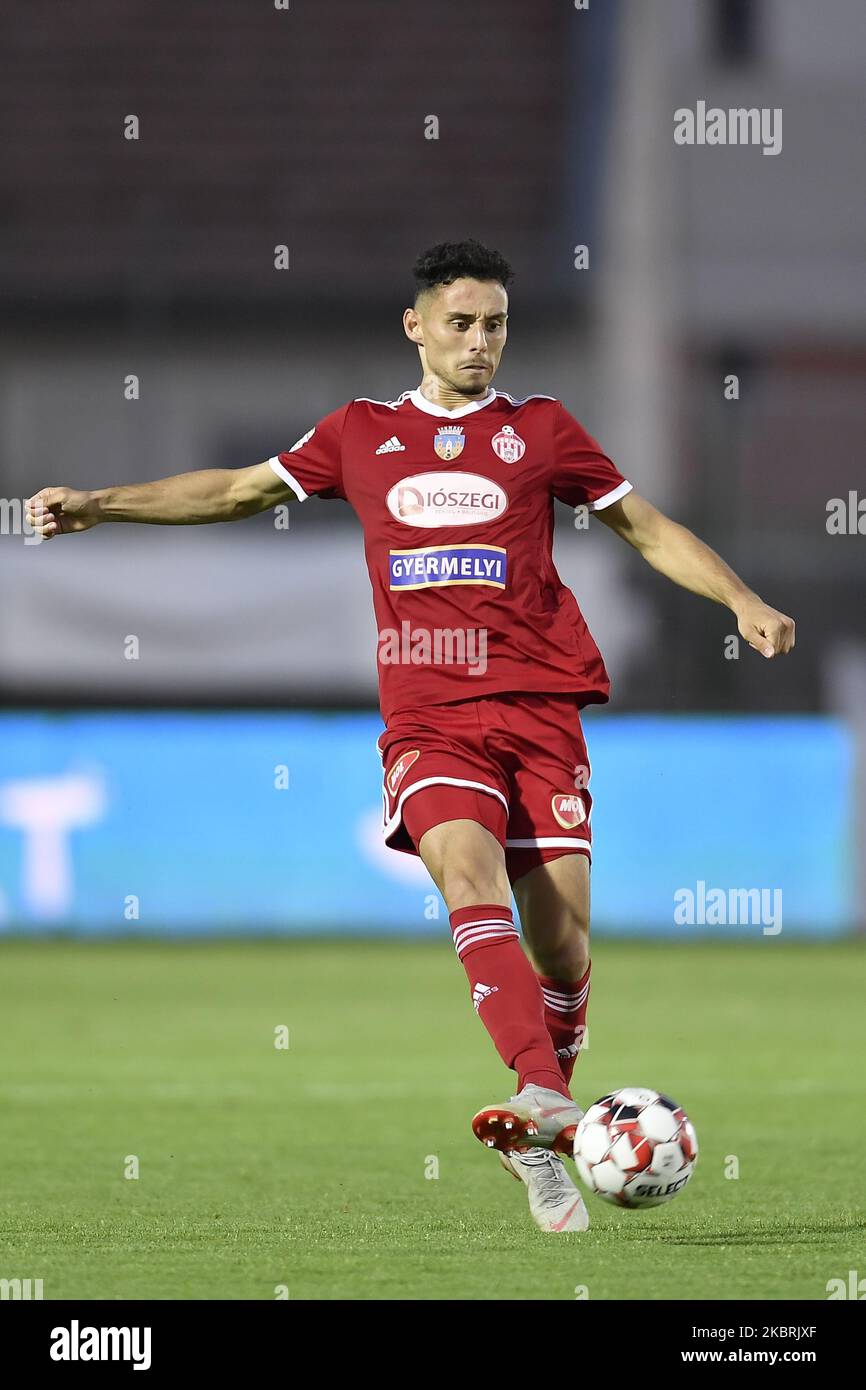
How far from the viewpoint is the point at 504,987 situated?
15.9ft

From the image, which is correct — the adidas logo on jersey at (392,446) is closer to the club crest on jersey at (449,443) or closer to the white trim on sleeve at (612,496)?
the club crest on jersey at (449,443)

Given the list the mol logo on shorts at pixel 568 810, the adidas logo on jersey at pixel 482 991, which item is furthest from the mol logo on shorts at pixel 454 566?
the adidas logo on jersey at pixel 482 991

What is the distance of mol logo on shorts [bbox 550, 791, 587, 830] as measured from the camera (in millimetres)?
5199

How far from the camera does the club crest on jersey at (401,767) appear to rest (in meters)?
5.11

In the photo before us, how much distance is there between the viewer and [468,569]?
518 centimetres

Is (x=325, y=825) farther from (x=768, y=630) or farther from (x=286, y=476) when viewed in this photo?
(x=768, y=630)

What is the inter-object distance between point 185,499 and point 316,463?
33 cm

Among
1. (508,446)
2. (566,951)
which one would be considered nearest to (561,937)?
(566,951)

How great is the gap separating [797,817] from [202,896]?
12.4ft
